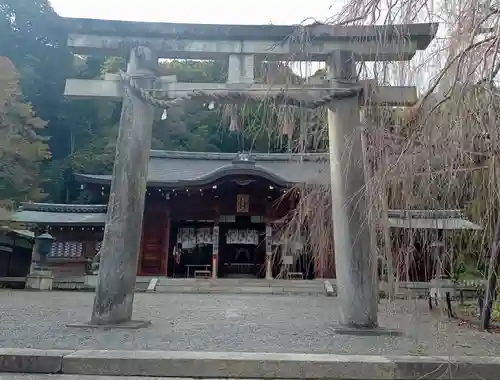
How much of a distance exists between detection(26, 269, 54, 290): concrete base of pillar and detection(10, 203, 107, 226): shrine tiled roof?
1894 mm

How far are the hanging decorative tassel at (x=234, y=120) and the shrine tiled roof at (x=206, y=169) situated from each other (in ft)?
16.2

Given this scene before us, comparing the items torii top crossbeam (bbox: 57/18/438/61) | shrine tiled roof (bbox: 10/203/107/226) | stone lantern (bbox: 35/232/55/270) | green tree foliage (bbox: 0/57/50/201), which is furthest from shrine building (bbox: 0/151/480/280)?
torii top crossbeam (bbox: 57/18/438/61)

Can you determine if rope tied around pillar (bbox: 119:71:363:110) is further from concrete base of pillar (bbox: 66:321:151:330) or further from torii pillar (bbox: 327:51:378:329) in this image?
concrete base of pillar (bbox: 66:321:151:330)

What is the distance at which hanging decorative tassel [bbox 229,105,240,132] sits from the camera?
489 cm

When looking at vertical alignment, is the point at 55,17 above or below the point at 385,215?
above

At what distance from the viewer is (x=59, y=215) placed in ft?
53.5

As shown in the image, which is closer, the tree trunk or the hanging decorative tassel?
the tree trunk

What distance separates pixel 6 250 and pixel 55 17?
1426 cm

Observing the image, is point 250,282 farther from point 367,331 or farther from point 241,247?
point 367,331

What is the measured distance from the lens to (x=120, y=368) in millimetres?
3152

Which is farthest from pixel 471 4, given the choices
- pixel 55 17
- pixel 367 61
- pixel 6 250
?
pixel 6 250

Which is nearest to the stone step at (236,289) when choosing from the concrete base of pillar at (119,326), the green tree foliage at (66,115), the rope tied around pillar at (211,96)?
the concrete base of pillar at (119,326)

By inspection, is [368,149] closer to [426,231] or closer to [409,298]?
[426,231]

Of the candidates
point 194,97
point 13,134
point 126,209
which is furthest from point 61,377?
point 13,134
